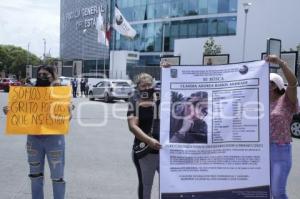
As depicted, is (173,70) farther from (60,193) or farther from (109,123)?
(109,123)

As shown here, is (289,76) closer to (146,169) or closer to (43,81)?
(146,169)

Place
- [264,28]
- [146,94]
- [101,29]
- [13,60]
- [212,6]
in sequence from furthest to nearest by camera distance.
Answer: [13,60], [212,6], [101,29], [264,28], [146,94]

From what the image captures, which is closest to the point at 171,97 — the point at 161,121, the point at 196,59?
the point at 161,121

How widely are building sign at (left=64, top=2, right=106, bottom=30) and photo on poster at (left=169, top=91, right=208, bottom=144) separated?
77927 mm

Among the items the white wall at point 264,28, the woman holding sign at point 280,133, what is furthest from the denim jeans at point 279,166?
the white wall at point 264,28

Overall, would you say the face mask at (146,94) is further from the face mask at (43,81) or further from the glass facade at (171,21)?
the glass facade at (171,21)

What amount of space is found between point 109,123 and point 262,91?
14.7 m

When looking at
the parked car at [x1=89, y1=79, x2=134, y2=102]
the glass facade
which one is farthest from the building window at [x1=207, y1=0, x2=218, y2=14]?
the parked car at [x1=89, y1=79, x2=134, y2=102]

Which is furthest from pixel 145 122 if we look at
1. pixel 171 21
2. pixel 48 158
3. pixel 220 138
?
pixel 171 21

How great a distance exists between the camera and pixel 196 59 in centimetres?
4559

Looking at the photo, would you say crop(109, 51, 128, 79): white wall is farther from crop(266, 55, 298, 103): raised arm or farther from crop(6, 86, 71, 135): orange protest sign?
crop(266, 55, 298, 103): raised arm

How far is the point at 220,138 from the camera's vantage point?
4879 mm

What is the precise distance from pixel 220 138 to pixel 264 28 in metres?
37.5

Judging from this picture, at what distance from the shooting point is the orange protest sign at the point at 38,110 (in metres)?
5.89
